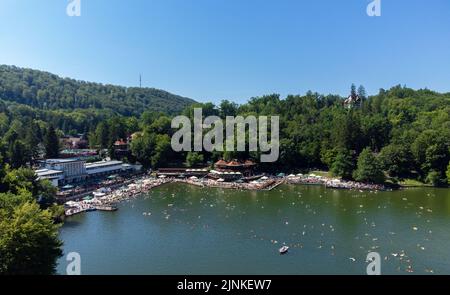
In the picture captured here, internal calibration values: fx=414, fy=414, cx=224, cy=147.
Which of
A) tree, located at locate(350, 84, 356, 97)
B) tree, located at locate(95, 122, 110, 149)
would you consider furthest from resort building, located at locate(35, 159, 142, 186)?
tree, located at locate(350, 84, 356, 97)

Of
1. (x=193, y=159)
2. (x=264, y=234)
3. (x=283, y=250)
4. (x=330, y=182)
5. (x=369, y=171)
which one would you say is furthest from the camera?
(x=193, y=159)

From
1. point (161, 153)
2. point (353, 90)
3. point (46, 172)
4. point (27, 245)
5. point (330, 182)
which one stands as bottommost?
point (330, 182)

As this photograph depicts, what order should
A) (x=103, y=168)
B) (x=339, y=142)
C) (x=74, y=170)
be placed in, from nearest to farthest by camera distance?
(x=74, y=170) < (x=103, y=168) < (x=339, y=142)

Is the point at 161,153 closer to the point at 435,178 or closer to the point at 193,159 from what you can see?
the point at 193,159

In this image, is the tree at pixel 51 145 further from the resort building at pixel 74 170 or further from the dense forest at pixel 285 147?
the resort building at pixel 74 170

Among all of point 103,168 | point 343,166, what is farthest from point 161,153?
point 343,166

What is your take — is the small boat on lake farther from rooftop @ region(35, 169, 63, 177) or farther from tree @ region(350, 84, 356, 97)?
tree @ region(350, 84, 356, 97)

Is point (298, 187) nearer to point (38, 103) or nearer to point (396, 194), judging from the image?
point (396, 194)
